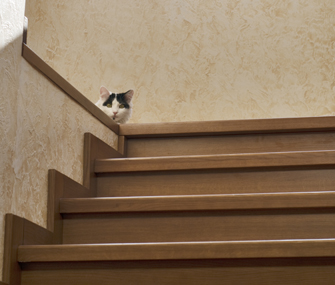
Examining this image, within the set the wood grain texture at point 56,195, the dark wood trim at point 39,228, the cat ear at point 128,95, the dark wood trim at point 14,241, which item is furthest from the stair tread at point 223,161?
the cat ear at point 128,95

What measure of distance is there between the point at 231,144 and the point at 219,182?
1.38 ft

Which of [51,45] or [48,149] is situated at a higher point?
[51,45]

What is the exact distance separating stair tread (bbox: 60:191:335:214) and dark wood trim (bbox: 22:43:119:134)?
430 millimetres

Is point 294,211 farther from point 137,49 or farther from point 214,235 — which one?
point 137,49

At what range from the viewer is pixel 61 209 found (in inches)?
64.2

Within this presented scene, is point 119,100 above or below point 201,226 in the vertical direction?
above

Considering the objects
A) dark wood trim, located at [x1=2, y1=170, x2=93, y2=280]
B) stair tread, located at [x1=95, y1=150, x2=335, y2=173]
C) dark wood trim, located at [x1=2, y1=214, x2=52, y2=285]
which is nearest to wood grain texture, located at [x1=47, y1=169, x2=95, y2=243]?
dark wood trim, located at [x1=2, y1=170, x2=93, y2=280]

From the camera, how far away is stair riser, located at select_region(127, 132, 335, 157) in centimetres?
222

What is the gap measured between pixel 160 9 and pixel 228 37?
594 millimetres

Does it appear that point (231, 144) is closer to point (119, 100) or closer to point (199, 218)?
point (199, 218)

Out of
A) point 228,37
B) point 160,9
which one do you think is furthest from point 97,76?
point 228,37

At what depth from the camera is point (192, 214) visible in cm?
160

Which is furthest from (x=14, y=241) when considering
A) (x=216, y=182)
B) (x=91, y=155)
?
(x=216, y=182)

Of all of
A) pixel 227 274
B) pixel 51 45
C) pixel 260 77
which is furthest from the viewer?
pixel 51 45
